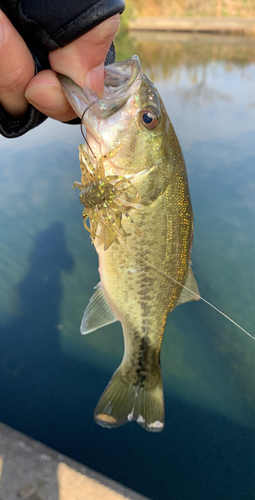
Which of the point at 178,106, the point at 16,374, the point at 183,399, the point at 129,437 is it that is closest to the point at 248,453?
the point at 183,399

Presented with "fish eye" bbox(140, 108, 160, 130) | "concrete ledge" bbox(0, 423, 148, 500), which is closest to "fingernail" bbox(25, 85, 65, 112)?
"fish eye" bbox(140, 108, 160, 130)

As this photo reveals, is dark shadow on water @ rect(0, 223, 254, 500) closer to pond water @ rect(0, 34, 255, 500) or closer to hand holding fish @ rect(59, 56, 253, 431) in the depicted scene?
pond water @ rect(0, 34, 255, 500)

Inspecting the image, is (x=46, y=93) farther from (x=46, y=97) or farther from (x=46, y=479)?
(x=46, y=479)

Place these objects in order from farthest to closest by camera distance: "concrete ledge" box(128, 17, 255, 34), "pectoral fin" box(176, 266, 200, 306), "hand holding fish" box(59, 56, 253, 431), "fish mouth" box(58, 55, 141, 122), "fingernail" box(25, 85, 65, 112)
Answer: "concrete ledge" box(128, 17, 255, 34), "pectoral fin" box(176, 266, 200, 306), "hand holding fish" box(59, 56, 253, 431), "fish mouth" box(58, 55, 141, 122), "fingernail" box(25, 85, 65, 112)

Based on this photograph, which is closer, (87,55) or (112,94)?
(87,55)

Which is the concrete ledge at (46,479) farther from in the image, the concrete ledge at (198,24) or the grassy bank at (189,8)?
the grassy bank at (189,8)

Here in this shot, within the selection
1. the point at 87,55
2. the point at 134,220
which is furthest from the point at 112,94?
the point at 134,220

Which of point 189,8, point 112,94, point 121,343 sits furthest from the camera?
point 189,8
